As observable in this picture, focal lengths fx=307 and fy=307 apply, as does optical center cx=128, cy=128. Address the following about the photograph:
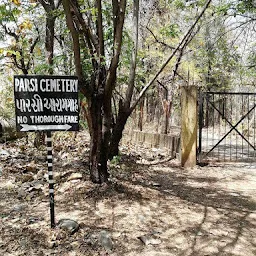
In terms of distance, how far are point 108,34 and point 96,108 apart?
6.06ft

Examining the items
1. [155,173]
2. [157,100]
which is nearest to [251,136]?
[157,100]

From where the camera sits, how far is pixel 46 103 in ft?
12.2

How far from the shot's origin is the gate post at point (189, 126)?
294 inches

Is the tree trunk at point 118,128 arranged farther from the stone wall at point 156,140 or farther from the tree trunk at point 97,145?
the stone wall at point 156,140

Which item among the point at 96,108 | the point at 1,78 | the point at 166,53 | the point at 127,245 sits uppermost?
the point at 166,53

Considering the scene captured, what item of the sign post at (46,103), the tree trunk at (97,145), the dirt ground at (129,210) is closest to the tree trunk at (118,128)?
the dirt ground at (129,210)

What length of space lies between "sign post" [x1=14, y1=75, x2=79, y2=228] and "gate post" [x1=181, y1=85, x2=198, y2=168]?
4.20m

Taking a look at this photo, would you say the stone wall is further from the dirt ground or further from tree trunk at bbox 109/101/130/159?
tree trunk at bbox 109/101/130/159

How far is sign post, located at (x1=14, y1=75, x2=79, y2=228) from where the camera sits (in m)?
3.63

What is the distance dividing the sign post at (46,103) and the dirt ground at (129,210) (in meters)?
0.51

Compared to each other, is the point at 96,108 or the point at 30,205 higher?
the point at 96,108

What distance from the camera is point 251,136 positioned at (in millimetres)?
13391

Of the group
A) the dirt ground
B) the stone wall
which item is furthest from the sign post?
the stone wall

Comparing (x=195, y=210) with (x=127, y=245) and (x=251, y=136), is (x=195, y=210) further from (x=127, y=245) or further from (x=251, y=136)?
(x=251, y=136)
